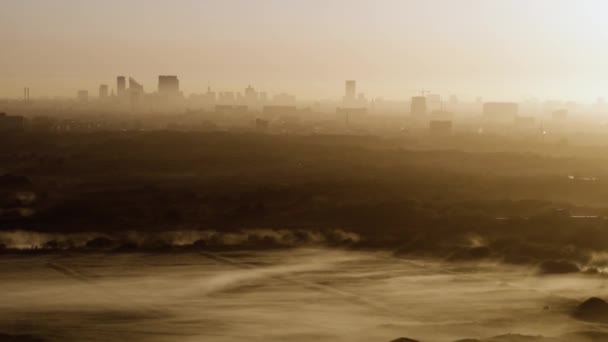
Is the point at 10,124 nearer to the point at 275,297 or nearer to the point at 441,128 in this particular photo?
the point at 441,128

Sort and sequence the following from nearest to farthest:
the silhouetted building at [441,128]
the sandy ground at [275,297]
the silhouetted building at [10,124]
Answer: the sandy ground at [275,297], the silhouetted building at [10,124], the silhouetted building at [441,128]

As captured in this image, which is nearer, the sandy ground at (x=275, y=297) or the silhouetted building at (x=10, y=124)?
the sandy ground at (x=275, y=297)

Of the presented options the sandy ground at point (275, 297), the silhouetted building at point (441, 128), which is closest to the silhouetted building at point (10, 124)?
the silhouetted building at point (441, 128)

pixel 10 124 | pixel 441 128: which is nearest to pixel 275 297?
pixel 10 124

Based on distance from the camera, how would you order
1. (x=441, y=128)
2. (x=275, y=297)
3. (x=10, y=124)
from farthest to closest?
(x=441, y=128)
(x=10, y=124)
(x=275, y=297)

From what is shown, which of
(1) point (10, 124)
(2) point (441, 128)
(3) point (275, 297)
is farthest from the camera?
(2) point (441, 128)

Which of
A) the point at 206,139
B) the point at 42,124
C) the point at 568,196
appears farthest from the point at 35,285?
the point at 42,124

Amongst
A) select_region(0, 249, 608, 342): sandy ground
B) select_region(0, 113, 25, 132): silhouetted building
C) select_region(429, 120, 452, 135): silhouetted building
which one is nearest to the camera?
select_region(0, 249, 608, 342): sandy ground

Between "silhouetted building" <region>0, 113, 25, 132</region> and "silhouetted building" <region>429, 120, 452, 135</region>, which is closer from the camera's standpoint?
"silhouetted building" <region>0, 113, 25, 132</region>

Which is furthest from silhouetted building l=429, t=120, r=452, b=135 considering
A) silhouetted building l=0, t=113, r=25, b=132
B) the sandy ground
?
the sandy ground

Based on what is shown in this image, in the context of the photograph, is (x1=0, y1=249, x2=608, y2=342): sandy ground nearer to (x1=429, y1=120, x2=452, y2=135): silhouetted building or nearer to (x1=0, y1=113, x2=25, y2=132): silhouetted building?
(x1=0, y1=113, x2=25, y2=132): silhouetted building

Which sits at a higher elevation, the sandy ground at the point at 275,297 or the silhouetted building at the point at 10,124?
the silhouetted building at the point at 10,124

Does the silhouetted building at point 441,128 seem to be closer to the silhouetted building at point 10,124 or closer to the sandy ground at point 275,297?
the silhouetted building at point 10,124
